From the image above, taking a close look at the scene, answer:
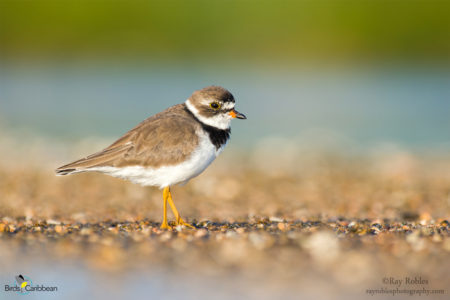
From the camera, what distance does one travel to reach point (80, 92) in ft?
72.1

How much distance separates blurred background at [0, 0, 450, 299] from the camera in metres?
9.33

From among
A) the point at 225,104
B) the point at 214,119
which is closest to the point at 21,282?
the point at 214,119

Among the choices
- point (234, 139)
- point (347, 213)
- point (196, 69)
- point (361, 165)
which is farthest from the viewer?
point (196, 69)

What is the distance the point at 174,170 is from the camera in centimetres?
639

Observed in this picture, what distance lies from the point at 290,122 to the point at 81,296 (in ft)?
46.3

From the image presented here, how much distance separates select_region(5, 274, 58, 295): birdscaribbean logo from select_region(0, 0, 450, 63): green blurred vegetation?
22204mm

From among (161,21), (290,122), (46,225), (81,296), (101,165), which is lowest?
(81,296)

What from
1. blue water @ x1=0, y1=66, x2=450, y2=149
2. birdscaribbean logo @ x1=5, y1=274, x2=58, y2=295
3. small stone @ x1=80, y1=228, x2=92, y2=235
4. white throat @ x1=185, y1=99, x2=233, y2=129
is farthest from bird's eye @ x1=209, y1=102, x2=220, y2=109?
blue water @ x1=0, y1=66, x2=450, y2=149

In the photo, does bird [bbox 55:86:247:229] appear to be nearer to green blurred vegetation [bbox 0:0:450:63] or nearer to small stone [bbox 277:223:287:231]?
small stone [bbox 277:223:287:231]

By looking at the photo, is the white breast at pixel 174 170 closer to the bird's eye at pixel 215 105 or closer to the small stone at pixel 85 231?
the bird's eye at pixel 215 105

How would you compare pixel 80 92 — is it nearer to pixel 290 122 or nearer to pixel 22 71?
pixel 22 71

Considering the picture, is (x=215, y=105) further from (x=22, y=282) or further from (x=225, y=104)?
(x=22, y=282)

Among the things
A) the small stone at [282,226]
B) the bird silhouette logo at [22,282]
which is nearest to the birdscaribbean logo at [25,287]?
the bird silhouette logo at [22,282]

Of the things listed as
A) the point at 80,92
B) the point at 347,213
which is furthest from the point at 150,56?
the point at 347,213
